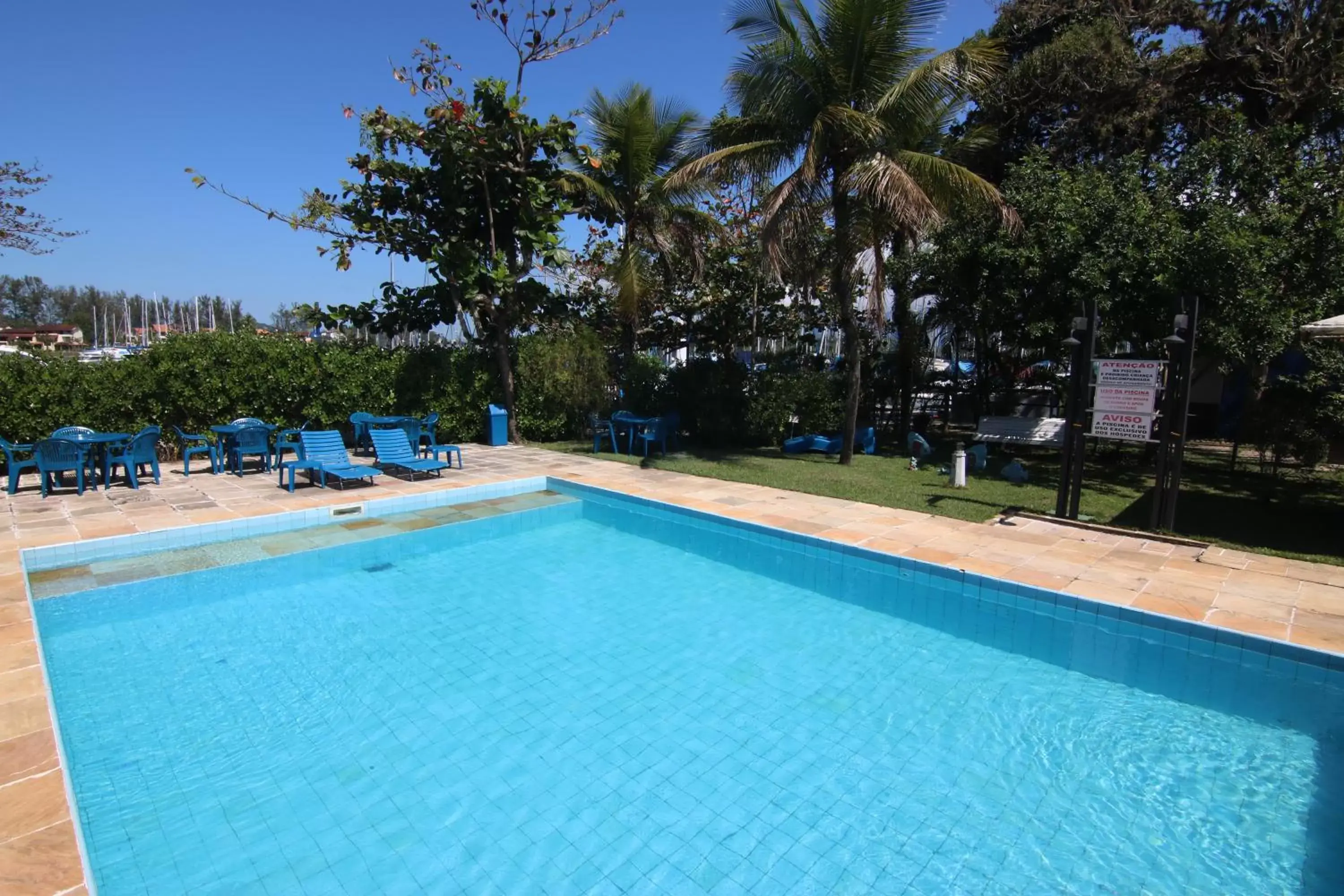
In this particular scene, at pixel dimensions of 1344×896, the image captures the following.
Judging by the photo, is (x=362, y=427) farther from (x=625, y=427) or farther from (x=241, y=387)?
(x=625, y=427)

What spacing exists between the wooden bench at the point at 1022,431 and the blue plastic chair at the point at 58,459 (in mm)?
15841

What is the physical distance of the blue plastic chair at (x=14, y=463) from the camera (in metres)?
9.84

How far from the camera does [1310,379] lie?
9.55 metres

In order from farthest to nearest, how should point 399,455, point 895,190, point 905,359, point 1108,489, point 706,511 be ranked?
point 905,359 < point 399,455 < point 1108,489 < point 895,190 < point 706,511

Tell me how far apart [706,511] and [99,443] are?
30.3ft

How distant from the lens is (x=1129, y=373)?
27.9 feet

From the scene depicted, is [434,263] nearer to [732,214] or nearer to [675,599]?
[732,214]

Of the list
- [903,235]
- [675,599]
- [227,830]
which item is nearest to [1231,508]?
[903,235]

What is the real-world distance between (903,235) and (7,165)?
20.7 metres

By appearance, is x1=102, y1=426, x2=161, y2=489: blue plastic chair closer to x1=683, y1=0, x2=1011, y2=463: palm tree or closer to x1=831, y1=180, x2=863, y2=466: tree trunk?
x1=683, y1=0, x2=1011, y2=463: palm tree

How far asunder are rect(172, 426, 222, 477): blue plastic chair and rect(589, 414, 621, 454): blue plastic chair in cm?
708

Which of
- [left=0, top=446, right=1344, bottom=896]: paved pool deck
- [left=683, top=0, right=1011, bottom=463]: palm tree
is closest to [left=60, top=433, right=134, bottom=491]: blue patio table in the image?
[left=0, top=446, right=1344, bottom=896]: paved pool deck

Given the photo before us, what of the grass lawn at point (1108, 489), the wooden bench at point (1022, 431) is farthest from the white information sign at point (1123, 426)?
the wooden bench at point (1022, 431)

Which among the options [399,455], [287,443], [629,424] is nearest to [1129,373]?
[629,424]
